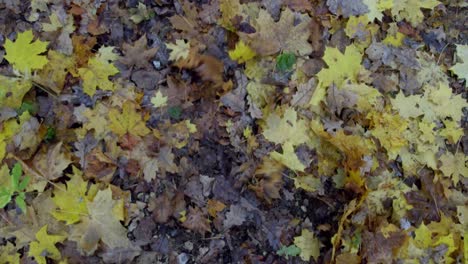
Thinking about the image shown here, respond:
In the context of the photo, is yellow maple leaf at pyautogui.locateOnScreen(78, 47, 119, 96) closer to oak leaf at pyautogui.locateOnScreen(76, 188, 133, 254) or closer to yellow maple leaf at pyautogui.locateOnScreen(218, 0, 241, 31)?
oak leaf at pyautogui.locateOnScreen(76, 188, 133, 254)

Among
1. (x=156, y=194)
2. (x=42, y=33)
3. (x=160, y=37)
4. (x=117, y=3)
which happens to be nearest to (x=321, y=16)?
(x=160, y=37)

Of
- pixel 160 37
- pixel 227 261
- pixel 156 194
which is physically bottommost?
pixel 227 261

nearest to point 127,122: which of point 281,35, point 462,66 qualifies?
point 281,35

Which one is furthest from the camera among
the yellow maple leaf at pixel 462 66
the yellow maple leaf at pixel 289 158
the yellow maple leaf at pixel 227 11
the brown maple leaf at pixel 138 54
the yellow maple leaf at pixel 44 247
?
the yellow maple leaf at pixel 462 66

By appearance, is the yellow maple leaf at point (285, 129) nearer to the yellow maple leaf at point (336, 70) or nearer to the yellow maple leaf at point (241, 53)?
the yellow maple leaf at point (336, 70)

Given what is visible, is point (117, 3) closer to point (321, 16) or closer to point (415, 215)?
point (321, 16)

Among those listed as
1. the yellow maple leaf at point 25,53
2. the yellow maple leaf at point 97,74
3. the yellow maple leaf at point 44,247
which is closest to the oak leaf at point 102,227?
the yellow maple leaf at point 44,247
